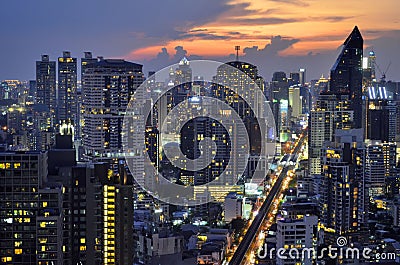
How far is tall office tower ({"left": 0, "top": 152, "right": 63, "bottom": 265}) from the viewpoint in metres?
4.05

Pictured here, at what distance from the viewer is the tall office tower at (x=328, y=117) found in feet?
50.2

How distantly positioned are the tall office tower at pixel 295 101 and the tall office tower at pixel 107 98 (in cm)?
903

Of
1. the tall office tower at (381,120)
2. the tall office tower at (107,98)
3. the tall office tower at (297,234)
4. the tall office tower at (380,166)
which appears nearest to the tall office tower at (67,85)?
the tall office tower at (107,98)

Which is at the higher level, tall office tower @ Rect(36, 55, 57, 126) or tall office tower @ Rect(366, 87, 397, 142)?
tall office tower @ Rect(36, 55, 57, 126)

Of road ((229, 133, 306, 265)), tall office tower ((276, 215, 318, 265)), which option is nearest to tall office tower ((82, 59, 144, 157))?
road ((229, 133, 306, 265))

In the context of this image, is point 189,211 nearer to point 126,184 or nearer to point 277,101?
point 126,184

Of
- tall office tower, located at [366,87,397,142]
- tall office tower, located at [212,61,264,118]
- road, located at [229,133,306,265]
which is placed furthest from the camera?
tall office tower, located at [366,87,397,142]

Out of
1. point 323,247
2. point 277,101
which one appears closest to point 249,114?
point 277,101

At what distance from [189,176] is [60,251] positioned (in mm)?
8333

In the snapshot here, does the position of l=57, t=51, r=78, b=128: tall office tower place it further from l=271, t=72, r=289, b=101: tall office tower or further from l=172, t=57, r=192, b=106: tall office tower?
l=271, t=72, r=289, b=101: tall office tower

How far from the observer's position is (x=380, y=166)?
492 inches

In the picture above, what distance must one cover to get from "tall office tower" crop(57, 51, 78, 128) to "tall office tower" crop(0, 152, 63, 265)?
11.3 metres

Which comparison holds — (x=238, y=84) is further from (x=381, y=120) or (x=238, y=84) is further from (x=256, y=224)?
(x=256, y=224)

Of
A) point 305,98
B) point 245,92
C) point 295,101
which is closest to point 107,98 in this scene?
point 245,92
